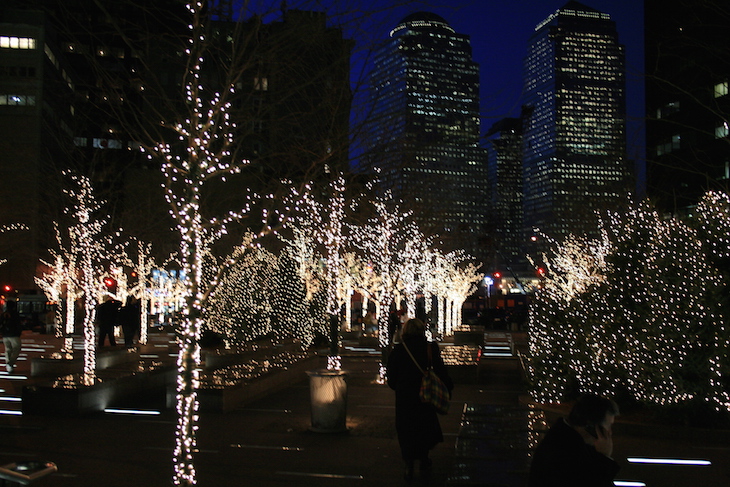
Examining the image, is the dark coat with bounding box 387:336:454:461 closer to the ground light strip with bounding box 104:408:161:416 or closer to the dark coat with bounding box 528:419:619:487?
the dark coat with bounding box 528:419:619:487

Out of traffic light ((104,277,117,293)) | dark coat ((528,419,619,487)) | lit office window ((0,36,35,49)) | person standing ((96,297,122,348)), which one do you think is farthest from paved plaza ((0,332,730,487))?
lit office window ((0,36,35,49))

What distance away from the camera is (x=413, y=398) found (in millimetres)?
7605

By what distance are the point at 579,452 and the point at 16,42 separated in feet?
241

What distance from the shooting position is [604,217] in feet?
132

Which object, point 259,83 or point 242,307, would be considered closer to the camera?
point 259,83

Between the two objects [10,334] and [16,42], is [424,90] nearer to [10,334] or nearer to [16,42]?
[10,334]

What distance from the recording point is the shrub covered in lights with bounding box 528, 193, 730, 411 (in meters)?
10.0

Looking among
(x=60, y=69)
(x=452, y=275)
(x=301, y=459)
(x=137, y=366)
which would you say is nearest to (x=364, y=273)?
(x=452, y=275)

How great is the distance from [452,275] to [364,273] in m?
6.81

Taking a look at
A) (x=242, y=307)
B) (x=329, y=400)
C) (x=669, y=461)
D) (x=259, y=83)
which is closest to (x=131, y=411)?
(x=329, y=400)

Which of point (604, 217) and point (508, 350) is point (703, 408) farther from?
point (604, 217)

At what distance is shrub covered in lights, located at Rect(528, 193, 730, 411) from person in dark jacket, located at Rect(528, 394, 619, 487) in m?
6.43

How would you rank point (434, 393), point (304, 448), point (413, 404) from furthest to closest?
point (304, 448), point (413, 404), point (434, 393)

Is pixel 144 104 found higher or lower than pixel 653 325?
higher
